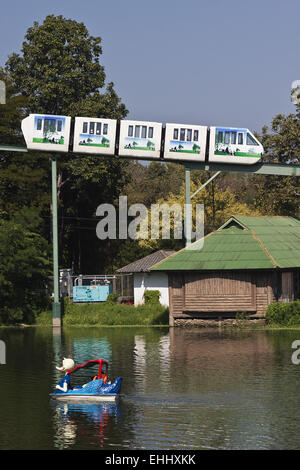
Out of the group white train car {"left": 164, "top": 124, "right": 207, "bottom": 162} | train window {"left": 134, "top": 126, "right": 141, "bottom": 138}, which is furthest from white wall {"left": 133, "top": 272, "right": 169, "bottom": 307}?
train window {"left": 134, "top": 126, "right": 141, "bottom": 138}

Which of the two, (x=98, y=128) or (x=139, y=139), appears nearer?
(x=98, y=128)

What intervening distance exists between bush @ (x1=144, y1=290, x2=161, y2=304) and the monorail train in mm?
11481

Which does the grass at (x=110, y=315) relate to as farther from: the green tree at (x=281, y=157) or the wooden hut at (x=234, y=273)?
the green tree at (x=281, y=157)

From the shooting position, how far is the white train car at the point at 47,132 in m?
65.3

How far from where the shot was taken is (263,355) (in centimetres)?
4253

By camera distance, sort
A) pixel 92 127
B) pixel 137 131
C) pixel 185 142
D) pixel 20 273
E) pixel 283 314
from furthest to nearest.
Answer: pixel 185 142 → pixel 137 131 → pixel 92 127 → pixel 20 273 → pixel 283 314

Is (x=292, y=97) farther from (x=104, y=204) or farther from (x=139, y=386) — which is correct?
(x=139, y=386)

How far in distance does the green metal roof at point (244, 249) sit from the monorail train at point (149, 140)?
755 centimetres

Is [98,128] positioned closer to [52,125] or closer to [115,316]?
[52,125]

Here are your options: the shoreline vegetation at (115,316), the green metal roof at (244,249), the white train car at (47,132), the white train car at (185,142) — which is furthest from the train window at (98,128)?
the shoreline vegetation at (115,316)

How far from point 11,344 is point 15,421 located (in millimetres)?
23885

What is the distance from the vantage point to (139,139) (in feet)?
222
